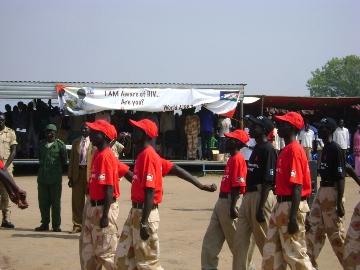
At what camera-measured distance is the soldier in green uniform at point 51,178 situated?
10672 millimetres

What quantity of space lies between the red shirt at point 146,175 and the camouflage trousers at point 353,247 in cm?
211

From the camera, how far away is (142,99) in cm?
1928

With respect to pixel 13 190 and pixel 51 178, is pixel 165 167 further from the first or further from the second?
pixel 51 178

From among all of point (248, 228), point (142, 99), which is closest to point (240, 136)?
point (248, 228)

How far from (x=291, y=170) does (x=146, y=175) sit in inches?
56.3

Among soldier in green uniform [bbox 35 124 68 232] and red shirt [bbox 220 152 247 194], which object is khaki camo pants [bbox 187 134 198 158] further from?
red shirt [bbox 220 152 247 194]

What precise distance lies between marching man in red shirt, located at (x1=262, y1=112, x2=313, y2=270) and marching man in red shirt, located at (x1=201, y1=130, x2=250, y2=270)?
0.73m

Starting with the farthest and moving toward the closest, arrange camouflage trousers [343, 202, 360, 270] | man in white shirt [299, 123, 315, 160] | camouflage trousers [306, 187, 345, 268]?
1. man in white shirt [299, 123, 315, 160]
2. camouflage trousers [306, 187, 345, 268]
3. camouflage trousers [343, 202, 360, 270]

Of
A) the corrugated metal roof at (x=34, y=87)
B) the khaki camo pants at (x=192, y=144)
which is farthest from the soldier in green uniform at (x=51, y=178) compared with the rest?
the khaki camo pants at (x=192, y=144)

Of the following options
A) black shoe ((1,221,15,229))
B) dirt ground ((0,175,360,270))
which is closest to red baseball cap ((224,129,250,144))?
dirt ground ((0,175,360,270))

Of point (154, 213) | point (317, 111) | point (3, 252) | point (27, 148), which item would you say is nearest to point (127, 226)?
point (154, 213)

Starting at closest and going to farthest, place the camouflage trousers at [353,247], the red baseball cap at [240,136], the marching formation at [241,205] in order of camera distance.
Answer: the marching formation at [241,205]
the camouflage trousers at [353,247]
the red baseball cap at [240,136]

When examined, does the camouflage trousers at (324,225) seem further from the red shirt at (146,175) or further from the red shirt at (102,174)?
the red shirt at (102,174)

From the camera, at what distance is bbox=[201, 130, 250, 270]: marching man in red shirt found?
23.2 ft
